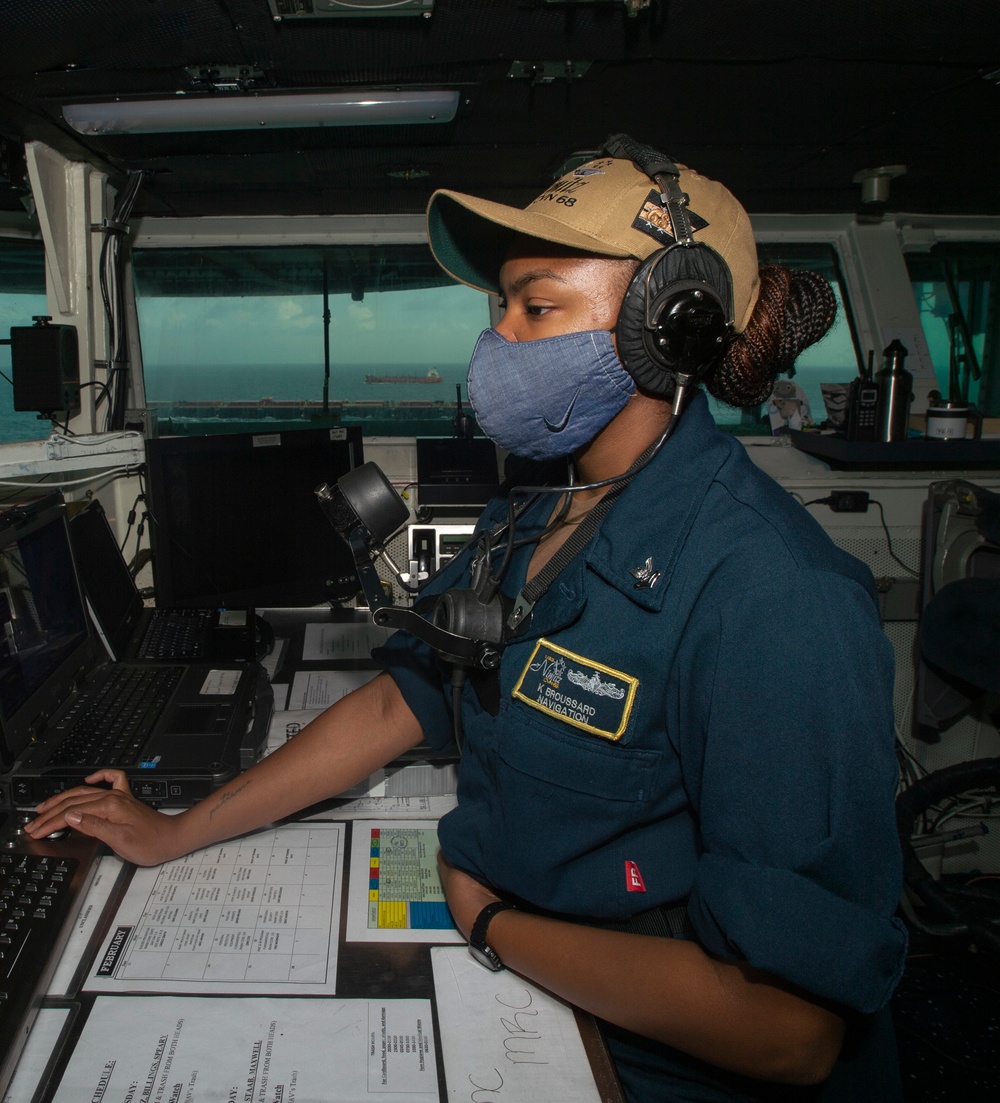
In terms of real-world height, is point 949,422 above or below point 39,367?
below

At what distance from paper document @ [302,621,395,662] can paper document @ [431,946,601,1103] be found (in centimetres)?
107

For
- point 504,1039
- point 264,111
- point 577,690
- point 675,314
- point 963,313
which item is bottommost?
point 504,1039

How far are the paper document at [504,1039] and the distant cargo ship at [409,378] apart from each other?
243cm

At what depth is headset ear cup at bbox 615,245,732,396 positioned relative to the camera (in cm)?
88

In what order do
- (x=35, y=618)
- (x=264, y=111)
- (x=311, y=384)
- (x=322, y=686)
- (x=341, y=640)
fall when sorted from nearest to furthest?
(x=35, y=618)
(x=322, y=686)
(x=264, y=111)
(x=341, y=640)
(x=311, y=384)

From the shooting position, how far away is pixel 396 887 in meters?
1.10

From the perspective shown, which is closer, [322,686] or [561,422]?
[561,422]

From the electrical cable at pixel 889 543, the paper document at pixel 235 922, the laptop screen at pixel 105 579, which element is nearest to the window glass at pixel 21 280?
the laptop screen at pixel 105 579

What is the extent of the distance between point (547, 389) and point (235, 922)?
801 millimetres

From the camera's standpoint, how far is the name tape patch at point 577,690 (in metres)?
0.87

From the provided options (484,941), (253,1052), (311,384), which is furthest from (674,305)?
(311,384)

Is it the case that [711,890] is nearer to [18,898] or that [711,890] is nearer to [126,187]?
[18,898]

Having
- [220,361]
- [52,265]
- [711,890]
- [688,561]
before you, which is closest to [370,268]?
[220,361]

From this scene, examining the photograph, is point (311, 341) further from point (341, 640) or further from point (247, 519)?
point (341, 640)
